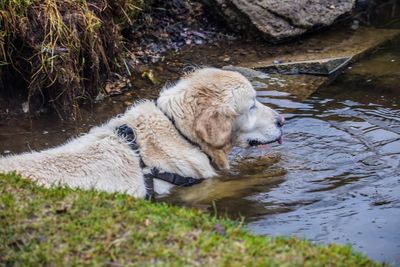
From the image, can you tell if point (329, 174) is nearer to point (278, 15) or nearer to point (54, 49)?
point (54, 49)

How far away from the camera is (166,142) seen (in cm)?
646

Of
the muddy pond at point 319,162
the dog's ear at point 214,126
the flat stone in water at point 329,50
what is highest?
the dog's ear at point 214,126

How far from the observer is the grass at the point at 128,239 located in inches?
169

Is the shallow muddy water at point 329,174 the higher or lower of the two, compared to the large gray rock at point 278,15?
lower

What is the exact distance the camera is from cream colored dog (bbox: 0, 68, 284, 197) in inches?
235

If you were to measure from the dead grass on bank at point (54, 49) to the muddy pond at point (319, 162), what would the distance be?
1.17ft

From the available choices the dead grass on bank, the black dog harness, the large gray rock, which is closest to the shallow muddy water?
the black dog harness

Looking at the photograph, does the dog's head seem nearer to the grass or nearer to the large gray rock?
the grass

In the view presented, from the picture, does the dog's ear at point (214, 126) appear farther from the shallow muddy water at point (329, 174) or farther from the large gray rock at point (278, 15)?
the large gray rock at point (278, 15)

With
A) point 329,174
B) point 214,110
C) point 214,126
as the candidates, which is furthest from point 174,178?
point 329,174

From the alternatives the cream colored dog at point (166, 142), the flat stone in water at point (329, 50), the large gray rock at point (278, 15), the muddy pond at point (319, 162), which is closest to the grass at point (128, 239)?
the cream colored dog at point (166, 142)

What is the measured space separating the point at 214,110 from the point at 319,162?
1.87 metres

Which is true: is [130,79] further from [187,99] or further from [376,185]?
[376,185]

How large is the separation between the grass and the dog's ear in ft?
5.00
